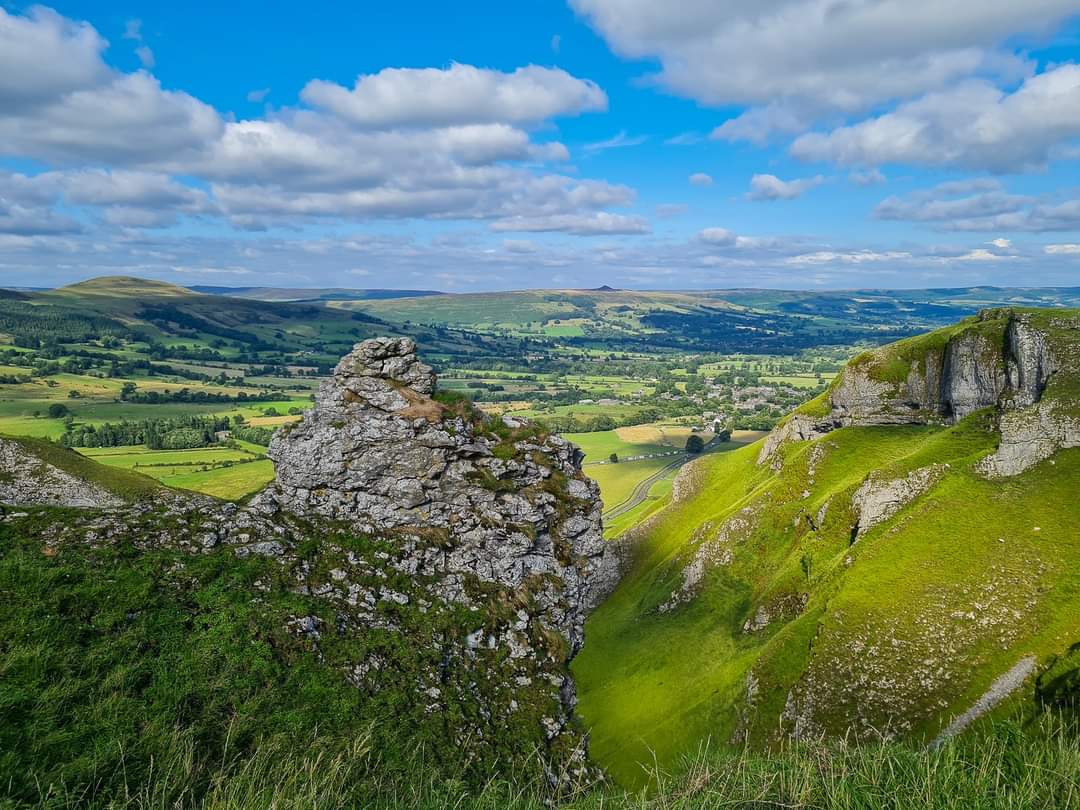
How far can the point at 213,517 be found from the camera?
33531 millimetres

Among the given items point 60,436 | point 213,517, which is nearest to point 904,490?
point 213,517

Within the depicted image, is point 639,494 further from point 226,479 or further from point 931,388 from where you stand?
point 226,479

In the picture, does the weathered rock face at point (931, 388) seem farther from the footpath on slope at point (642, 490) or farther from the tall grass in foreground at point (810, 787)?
the tall grass in foreground at point (810, 787)

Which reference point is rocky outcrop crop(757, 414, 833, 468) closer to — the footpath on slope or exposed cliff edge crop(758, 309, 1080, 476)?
exposed cliff edge crop(758, 309, 1080, 476)

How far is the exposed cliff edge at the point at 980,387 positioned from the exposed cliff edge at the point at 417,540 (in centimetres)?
4108

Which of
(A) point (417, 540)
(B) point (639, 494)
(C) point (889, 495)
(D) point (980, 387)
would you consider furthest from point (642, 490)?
(A) point (417, 540)

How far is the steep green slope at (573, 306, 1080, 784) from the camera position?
1578 inches

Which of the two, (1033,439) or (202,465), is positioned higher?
(1033,439)

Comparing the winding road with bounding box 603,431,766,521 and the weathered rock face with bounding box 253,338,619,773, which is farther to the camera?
the winding road with bounding box 603,431,766,521

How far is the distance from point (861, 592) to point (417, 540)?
3590 centimetres

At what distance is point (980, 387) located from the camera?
6688 cm

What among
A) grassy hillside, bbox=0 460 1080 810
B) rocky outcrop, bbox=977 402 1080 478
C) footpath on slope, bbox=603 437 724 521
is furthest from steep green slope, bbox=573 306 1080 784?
footpath on slope, bbox=603 437 724 521

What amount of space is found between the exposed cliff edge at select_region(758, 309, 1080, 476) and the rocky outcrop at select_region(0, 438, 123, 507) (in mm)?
70084

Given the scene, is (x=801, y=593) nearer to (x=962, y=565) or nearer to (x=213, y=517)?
(x=962, y=565)
